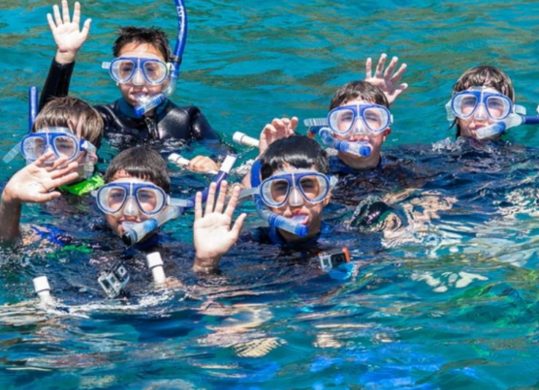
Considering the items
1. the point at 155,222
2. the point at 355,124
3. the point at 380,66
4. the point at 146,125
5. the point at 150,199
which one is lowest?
the point at 155,222

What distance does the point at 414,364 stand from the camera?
14.1 feet

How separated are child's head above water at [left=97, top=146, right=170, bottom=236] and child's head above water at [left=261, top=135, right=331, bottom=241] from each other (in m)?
0.53

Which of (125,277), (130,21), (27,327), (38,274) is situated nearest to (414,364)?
(125,277)

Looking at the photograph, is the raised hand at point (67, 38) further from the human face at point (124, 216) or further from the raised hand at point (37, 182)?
the raised hand at point (37, 182)

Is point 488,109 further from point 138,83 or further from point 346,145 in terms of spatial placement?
point 138,83

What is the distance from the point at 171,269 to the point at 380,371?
1.37 m

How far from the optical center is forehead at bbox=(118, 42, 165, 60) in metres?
7.23

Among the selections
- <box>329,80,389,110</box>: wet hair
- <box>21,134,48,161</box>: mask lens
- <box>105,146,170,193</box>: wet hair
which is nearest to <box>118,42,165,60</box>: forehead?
<box>329,80,389,110</box>: wet hair

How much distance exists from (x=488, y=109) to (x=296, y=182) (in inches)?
93.1

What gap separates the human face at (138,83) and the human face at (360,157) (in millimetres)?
1385

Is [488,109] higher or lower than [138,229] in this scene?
higher

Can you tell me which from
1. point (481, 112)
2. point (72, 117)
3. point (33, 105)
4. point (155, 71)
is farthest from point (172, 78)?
point (481, 112)

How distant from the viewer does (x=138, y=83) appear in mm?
7160

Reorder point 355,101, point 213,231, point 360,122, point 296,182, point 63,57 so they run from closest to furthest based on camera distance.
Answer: point 213,231 → point 296,182 → point 360,122 → point 355,101 → point 63,57
